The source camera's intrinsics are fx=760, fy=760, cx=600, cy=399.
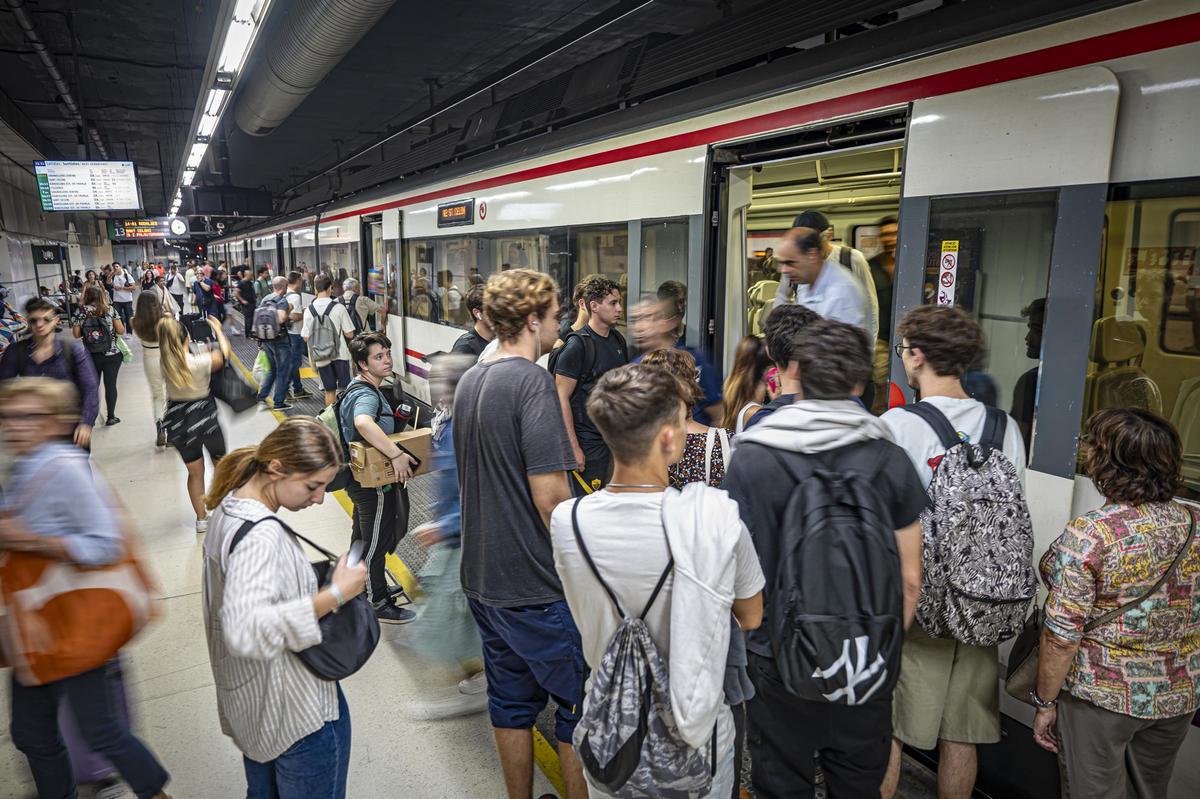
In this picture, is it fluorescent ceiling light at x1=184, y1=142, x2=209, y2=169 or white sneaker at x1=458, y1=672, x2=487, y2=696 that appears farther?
fluorescent ceiling light at x1=184, y1=142, x2=209, y2=169

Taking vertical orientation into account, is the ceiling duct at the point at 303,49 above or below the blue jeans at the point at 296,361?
above

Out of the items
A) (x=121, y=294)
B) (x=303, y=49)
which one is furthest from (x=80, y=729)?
(x=121, y=294)

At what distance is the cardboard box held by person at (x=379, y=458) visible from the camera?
374cm

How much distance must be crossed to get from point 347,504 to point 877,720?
5.00 m

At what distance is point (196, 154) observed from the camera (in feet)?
39.4

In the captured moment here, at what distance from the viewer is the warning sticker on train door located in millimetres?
2934

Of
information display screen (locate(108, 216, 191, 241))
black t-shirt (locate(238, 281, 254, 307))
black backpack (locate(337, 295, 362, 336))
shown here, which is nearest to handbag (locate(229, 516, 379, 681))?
black backpack (locate(337, 295, 362, 336))

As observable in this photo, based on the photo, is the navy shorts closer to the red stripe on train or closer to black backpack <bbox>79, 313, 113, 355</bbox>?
the red stripe on train

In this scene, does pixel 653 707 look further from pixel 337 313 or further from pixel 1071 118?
pixel 337 313

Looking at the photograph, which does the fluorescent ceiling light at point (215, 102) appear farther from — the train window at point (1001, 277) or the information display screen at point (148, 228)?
the information display screen at point (148, 228)

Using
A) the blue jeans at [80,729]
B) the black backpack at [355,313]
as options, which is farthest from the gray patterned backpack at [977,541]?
the black backpack at [355,313]

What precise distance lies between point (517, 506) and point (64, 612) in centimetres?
132

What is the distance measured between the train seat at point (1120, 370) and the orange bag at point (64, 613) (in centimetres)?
308

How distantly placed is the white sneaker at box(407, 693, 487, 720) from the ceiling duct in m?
4.69
